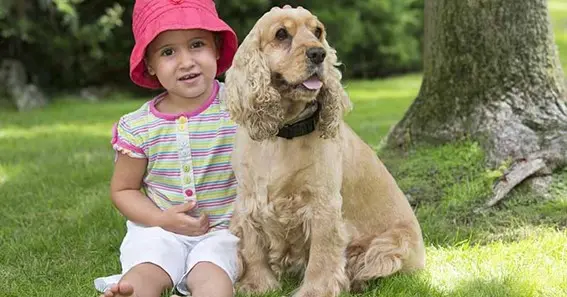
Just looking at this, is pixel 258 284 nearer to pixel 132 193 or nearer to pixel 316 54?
pixel 132 193

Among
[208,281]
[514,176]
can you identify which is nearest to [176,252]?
[208,281]

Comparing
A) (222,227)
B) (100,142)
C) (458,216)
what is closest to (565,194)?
(458,216)

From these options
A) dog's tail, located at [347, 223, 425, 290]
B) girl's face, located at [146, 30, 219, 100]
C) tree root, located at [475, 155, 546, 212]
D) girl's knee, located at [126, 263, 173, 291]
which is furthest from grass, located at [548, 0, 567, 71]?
girl's knee, located at [126, 263, 173, 291]

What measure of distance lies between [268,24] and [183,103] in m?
0.76

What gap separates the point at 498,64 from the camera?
516 cm

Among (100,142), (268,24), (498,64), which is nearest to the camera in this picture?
(268,24)

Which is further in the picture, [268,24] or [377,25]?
[377,25]

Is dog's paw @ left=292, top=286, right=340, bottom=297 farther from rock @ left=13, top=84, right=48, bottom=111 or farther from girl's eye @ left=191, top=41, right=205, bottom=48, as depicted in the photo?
rock @ left=13, top=84, right=48, bottom=111

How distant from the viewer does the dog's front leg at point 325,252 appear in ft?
11.8

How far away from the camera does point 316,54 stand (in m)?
3.30

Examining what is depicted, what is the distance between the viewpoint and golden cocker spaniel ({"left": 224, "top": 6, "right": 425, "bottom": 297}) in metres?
3.41

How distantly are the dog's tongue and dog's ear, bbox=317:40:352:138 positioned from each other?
0.28 feet

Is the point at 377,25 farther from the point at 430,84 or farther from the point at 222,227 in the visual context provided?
the point at 222,227

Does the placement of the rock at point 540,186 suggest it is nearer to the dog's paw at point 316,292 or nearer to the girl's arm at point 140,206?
the dog's paw at point 316,292
